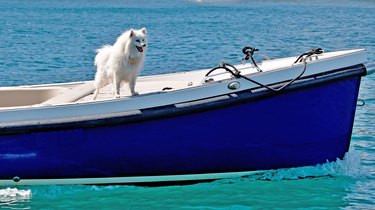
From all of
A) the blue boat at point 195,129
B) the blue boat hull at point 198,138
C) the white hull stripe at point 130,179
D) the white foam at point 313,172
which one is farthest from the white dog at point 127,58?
the white foam at point 313,172

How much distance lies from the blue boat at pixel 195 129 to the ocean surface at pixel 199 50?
208 millimetres

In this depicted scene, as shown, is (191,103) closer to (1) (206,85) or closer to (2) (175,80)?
(1) (206,85)

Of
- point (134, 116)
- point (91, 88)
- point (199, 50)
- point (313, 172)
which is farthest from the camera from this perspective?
point (199, 50)

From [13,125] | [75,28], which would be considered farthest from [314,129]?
[75,28]

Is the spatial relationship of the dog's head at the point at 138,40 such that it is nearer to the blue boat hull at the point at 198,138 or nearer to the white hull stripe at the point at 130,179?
the blue boat hull at the point at 198,138

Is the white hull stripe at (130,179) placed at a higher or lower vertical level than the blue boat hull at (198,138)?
lower

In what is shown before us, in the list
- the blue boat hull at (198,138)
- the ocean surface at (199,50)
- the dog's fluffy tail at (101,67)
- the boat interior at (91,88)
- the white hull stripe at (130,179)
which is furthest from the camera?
the boat interior at (91,88)

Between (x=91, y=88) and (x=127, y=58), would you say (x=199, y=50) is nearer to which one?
(x=91, y=88)

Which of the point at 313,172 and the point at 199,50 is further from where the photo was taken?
the point at 199,50

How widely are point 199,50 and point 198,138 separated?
67.4 feet

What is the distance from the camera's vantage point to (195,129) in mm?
8250

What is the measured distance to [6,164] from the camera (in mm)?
8289

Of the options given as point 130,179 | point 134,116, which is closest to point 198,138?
point 134,116

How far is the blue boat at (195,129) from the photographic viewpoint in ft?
26.5
